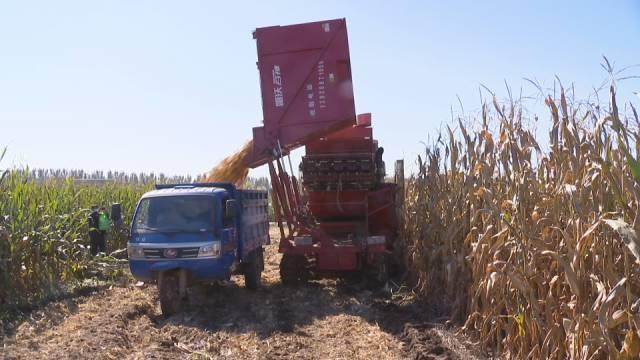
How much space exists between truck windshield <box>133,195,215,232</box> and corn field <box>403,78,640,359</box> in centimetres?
412

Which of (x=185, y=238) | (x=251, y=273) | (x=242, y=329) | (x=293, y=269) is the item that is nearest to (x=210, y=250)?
(x=185, y=238)

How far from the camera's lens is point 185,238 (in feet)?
35.1

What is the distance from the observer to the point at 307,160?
1286cm

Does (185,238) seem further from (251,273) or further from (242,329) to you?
(251,273)

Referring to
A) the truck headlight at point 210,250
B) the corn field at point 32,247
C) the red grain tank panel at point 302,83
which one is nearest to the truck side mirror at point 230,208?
the truck headlight at point 210,250

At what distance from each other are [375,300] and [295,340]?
312 cm

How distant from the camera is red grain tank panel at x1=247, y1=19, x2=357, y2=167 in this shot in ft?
38.9

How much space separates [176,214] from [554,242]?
6.83 metres

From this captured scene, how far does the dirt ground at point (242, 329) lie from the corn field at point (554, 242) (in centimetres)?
87

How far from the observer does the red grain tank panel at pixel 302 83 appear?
11844mm

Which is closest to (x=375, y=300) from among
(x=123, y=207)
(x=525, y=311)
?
(x=525, y=311)

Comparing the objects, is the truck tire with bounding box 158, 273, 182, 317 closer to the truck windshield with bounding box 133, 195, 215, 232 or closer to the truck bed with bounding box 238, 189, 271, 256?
the truck windshield with bounding box 133, 195, 215, 232

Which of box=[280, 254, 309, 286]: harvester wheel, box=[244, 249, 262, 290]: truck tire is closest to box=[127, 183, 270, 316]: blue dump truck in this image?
box=[244, 249, 262, 290]: truck tire

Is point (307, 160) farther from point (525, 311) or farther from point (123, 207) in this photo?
point (123, 207)
